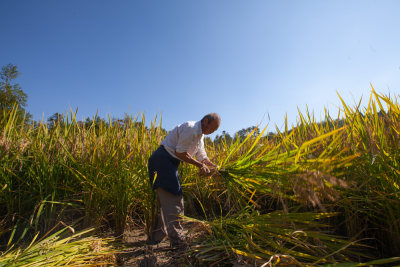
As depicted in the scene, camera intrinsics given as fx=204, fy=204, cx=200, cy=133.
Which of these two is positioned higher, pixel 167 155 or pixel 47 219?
pixel 167 155

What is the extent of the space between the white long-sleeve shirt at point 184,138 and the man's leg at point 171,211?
0.43 m

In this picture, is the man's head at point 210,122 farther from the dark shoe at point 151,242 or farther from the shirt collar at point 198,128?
the dark shoe at point 151,242

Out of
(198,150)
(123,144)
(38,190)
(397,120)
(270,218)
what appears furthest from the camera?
(198,150)

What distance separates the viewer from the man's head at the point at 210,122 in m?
2.18

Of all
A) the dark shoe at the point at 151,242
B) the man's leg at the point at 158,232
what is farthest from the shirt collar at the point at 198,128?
the dark shoe at the point at 151,242

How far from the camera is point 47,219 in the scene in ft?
6.45

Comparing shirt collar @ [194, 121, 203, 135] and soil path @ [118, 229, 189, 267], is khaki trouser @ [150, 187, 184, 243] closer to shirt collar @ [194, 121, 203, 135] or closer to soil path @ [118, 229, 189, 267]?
soil path @ [118, 229, 189, 267]

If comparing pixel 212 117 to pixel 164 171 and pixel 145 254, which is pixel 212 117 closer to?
pixel 164 171

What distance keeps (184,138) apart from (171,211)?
2.52 feet

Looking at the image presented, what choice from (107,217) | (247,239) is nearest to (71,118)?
(107,217)

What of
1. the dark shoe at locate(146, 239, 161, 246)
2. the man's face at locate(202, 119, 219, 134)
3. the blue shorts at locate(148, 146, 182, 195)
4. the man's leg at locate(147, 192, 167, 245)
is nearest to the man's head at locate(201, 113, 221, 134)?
the man's face at locate(202, 119, 219, 134)

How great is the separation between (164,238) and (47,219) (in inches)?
44.9

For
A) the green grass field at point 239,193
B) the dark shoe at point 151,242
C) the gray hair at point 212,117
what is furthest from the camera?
the gray hair at point 212,117

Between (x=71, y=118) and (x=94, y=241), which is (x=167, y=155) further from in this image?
(x=71, y=118)
